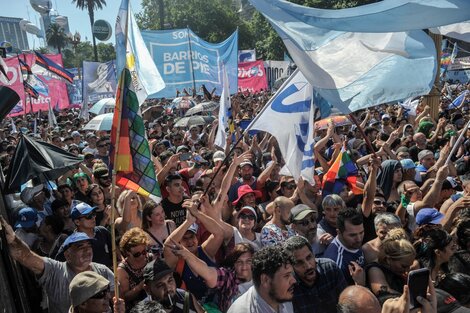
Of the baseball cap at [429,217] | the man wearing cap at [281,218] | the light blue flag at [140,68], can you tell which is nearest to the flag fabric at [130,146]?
the man wearing cap at [281,218]

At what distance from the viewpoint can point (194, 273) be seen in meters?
3.49

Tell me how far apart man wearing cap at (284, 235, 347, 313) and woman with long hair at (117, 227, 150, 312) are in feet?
3.56

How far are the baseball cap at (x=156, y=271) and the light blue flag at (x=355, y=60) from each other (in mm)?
1659

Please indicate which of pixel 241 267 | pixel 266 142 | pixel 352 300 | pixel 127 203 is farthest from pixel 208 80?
pixel 352 300

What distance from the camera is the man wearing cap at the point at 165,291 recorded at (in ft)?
10.3

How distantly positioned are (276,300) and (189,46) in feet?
38.9

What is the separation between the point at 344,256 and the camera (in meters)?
3.72

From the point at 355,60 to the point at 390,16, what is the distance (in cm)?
42

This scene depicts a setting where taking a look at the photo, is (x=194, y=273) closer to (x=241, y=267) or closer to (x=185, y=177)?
(x=241, y=267)

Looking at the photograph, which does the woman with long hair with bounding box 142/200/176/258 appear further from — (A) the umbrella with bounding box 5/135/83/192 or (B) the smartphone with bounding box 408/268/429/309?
(B) the smartphone with bounding box 408/268/429/309

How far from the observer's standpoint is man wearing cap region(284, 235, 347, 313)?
3.20 m

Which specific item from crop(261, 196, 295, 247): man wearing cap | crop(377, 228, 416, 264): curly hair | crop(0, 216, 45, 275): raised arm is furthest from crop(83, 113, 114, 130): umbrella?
crop(377, 228, 416, 264): curly hair

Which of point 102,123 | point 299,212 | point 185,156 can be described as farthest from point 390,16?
point 102,123

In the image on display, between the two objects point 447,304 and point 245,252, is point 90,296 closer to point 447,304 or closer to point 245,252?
point 245,252
